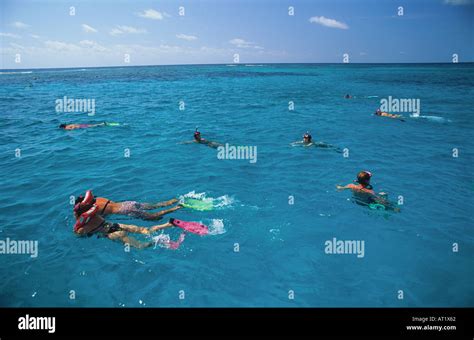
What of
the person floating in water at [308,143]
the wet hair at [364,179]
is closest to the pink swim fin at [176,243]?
the wet hair at [364,179]

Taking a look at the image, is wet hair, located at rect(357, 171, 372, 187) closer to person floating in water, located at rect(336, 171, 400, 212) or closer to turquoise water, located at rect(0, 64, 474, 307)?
person floating in water, located at rect(336, 171, 400, 212)

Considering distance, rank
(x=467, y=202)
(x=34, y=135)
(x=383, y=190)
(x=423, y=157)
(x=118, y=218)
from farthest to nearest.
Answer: (x=34, y=135) < (x=423, y=157) < (x=383, y=190) < (x=467, y=202) < (x=118, y=218)

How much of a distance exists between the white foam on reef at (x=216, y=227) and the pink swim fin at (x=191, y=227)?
0.62ft

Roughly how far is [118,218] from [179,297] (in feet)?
13.7

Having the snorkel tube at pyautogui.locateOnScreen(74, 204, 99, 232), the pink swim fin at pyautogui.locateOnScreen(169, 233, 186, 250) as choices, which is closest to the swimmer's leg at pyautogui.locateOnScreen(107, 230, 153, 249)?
the pink swim fin at pyautogui.locateOnScreen(169, 233, 186, 250)

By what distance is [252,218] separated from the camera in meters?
10.3

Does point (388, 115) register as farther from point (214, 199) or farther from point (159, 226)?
point (159, 226)

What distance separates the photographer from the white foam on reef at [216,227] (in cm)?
956

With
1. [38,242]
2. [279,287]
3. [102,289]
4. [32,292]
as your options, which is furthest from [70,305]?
[279,287]

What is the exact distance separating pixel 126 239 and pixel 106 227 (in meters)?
0.81

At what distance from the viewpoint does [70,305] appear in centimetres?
715

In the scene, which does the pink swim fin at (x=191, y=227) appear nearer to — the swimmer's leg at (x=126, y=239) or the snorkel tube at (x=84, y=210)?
the swimmer's leg at (x=126, y=239)
